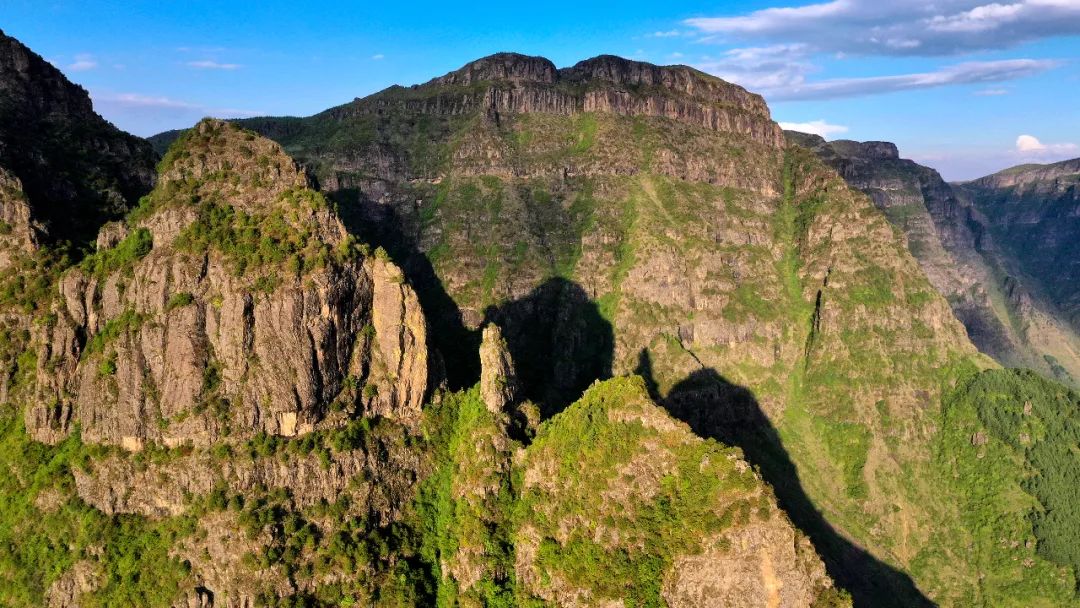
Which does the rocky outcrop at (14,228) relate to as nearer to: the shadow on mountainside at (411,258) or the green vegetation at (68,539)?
the green vegetation at (68,539)

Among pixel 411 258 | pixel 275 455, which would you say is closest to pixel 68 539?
pixel 275 455

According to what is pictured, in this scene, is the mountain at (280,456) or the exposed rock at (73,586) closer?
the mountain at (280,456)

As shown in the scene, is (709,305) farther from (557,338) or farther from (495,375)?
(495,375)

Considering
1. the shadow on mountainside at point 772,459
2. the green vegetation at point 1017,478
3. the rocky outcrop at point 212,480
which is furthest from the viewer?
the green vegetation at point 1017,478

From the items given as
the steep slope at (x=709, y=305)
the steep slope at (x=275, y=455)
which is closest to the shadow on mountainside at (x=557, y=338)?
the steep slope at (x=709, y=305)

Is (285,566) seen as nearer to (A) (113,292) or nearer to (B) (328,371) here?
Answer: (B) (328,371)

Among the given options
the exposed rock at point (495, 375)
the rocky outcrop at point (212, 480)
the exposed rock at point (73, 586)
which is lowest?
the exposed rock at point (73, 586)
